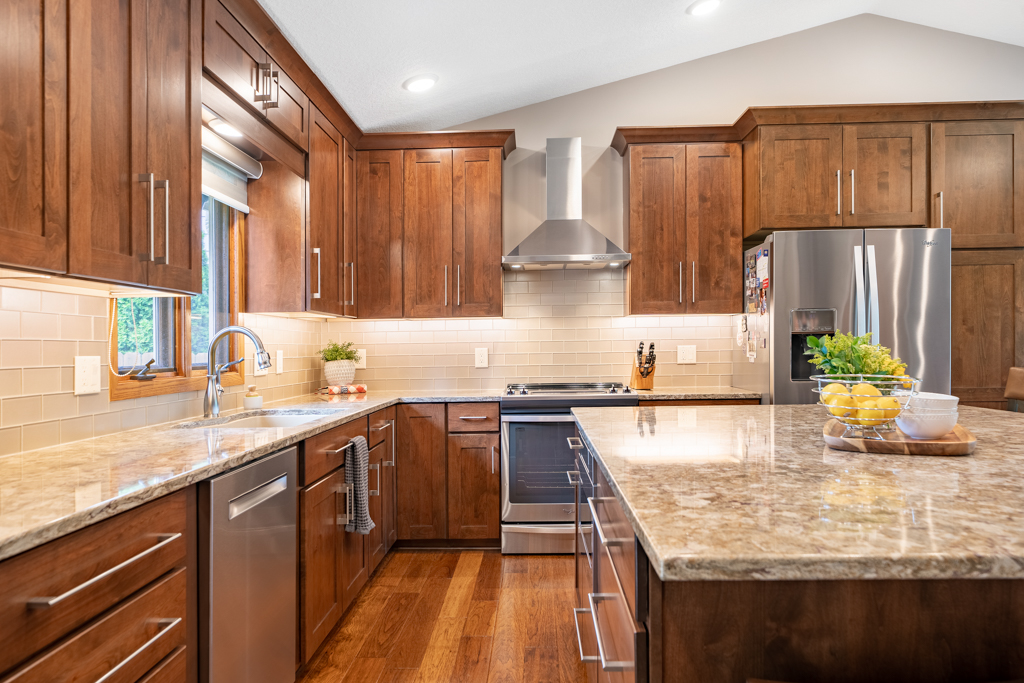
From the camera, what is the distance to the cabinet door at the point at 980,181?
316cm

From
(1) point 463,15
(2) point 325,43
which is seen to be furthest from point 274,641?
(1) point 463,15

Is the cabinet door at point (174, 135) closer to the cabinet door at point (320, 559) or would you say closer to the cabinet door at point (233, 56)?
the cabinet door at point (233, 56)

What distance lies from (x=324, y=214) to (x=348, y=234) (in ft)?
1.17

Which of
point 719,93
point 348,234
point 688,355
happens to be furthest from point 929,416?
point 719,93

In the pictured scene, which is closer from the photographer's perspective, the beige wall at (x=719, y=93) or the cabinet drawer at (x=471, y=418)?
the cabinet drawer at (x=471, y=418)

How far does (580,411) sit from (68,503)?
4.87 feet

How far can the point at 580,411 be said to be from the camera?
2.01 m

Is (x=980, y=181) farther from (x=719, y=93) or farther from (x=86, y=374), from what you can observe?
(x=86, y=374)

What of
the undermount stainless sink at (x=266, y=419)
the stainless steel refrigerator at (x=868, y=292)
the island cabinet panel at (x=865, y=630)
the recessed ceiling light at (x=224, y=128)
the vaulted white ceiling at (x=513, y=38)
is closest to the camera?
the island cabinet panel at (x=865, y=630)

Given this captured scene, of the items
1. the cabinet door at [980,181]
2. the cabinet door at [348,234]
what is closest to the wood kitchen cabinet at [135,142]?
the cabinet door at [348,234]

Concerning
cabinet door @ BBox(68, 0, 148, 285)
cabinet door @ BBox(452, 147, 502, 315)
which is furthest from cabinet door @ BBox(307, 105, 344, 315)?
cabinet door @ BBox(68, 0, 148, 285)

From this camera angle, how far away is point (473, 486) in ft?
10.2

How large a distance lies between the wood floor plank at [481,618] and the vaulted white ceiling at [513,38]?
2.66m

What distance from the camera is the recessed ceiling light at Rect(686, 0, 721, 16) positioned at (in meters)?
2.90
